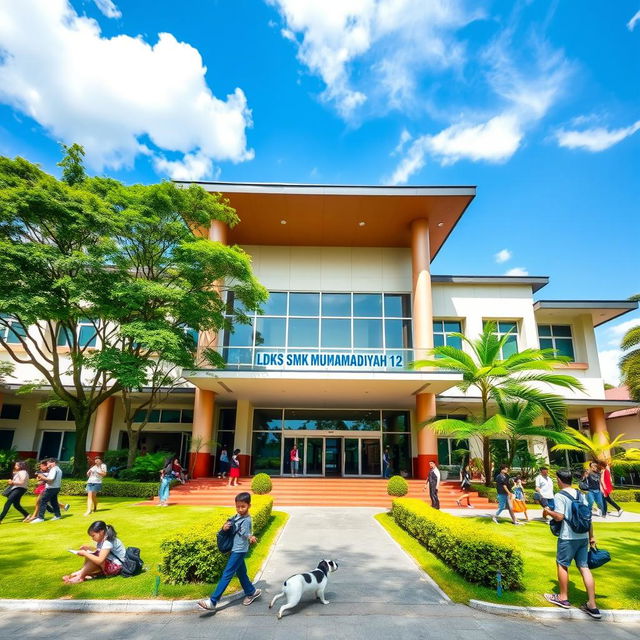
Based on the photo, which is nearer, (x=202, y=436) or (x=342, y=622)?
(x=342, y=622)

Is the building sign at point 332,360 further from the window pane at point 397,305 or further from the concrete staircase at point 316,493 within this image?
the concrete staircase at point 316,493

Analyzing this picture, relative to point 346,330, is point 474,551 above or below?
below

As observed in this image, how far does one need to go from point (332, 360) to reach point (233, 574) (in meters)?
12.1

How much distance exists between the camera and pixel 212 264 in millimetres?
14945

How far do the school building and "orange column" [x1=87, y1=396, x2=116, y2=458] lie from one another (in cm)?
6

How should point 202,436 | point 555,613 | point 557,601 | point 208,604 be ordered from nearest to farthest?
point 208,604, point 555,613, point 557,601, point 202,436

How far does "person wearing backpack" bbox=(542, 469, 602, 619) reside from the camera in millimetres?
5027

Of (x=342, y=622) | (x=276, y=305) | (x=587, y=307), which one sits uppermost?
(x=587, y=307)

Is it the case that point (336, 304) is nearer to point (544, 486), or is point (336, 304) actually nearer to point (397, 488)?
point (397, 488)

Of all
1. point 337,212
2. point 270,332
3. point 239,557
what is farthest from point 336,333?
point 239,557

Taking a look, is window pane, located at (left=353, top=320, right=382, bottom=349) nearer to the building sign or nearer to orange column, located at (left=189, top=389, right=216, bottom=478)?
the building sign

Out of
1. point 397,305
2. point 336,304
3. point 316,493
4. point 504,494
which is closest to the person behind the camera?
point 504,494

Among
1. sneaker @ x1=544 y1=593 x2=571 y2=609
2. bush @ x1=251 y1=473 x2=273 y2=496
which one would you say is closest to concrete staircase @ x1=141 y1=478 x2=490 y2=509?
bush @ x1=251 y1=473 x2=273 y2=496

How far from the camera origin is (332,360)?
1683 cm
